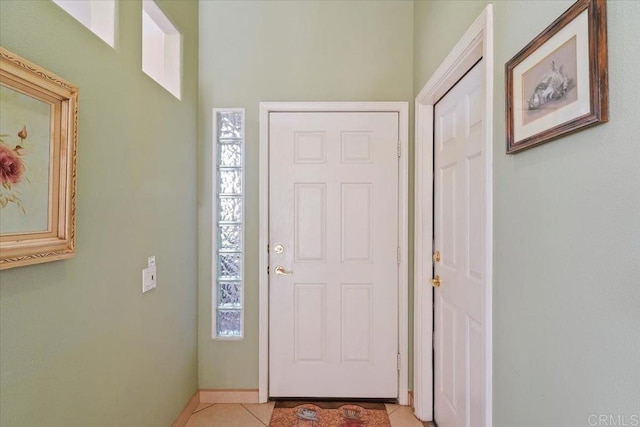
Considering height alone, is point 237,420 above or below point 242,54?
below

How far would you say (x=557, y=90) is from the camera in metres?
0.82

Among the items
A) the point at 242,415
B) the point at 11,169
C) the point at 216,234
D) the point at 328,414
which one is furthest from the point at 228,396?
the point at 11,169

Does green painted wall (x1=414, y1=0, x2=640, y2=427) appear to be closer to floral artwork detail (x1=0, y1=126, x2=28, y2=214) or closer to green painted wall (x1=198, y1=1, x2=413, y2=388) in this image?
green painted wall (x1=198, y1=1, x2=413, y2=388)

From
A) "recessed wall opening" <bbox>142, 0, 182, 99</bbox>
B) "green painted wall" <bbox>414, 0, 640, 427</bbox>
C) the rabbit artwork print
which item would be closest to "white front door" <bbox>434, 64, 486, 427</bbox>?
"green painted wall" <bbox>414, 0, 640, 427</bbox>

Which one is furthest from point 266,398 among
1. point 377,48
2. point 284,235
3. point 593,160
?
point 377,48

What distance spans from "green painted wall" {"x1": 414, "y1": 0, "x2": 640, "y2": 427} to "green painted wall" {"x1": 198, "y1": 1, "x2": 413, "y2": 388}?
1.05 m

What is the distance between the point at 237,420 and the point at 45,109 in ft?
6.37

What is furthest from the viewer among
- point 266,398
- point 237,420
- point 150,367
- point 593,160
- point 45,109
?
point 266,398

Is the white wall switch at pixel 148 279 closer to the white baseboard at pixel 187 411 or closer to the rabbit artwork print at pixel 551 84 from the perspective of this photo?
the white baseboard at pixel 187 411

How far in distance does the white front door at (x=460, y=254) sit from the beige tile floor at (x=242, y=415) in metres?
0.20

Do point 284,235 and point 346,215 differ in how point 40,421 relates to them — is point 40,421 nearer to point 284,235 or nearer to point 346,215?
point 284,235

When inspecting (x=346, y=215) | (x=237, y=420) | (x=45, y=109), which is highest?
(x=45, y=109)

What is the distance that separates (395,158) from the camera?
2.19 meters

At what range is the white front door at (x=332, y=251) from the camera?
2197 mm
